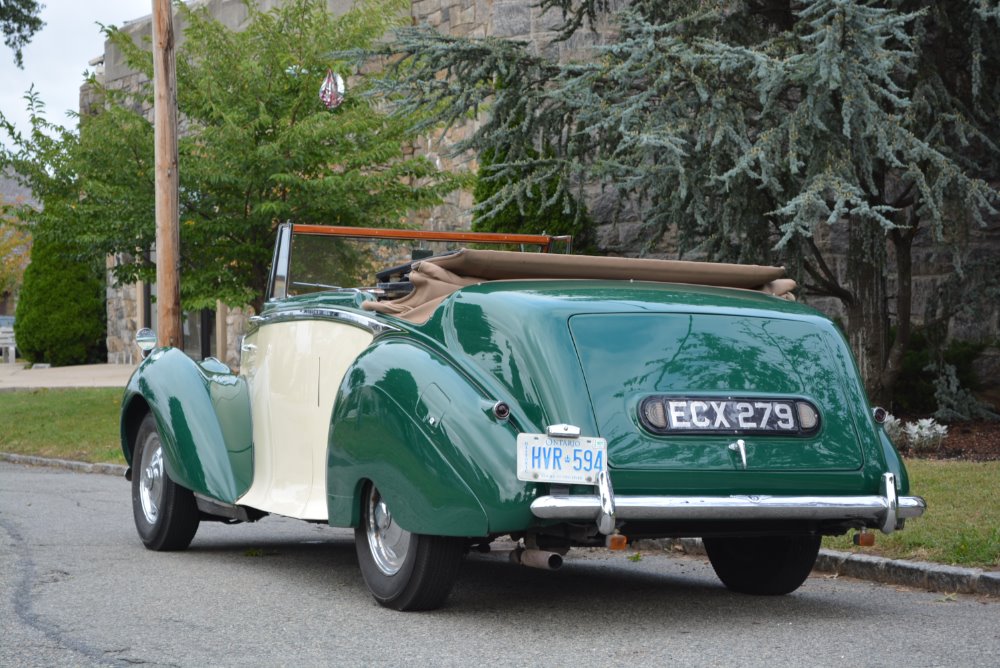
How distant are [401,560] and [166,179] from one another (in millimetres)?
9635

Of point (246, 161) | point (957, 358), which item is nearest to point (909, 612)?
point (957, 358)

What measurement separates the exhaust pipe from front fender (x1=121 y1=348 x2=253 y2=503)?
216 cm

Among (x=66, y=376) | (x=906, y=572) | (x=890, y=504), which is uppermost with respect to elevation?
(x=890, y=504)

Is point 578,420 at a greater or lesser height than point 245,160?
lesser

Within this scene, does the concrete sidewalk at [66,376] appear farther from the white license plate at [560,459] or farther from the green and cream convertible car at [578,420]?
the white license plate at [560,459]

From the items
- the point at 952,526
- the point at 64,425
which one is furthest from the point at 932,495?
the point at 64,425

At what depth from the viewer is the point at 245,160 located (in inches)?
615

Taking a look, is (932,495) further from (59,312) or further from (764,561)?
(59,312)

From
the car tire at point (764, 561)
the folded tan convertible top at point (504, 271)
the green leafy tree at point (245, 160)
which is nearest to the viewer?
the folded tan convertible top at point (504, 271)

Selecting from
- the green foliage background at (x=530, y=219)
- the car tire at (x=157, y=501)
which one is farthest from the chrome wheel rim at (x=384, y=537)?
the green foliage background at (x=530, y=219)

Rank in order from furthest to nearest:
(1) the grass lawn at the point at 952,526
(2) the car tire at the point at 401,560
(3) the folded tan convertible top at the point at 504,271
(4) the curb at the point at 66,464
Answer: (4) the curb at the point at 66,464
(1) the grass lawn at the point at 952,526
(3) the folded tan convertible top at the point at 504,271
(2) the car tire at the point at 401,560

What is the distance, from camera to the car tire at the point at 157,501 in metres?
7.53

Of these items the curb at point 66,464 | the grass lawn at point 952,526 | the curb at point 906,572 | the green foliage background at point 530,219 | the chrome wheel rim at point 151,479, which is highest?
the green foliage background at point 530,219

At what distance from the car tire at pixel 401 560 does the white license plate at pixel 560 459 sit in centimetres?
56
